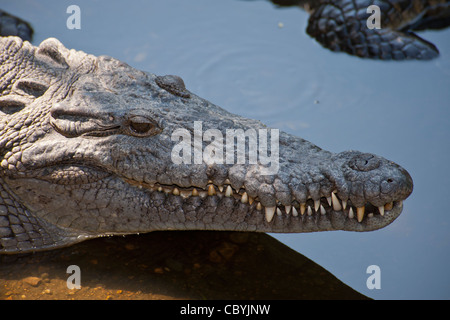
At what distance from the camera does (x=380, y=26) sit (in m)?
6.12

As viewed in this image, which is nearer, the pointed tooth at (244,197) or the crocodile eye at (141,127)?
the pointed tooth at (244,197)

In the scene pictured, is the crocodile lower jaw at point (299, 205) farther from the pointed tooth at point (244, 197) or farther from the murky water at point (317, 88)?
the murky water at point (317, 88)

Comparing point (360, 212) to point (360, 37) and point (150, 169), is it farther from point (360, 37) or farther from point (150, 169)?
point (360, 37)

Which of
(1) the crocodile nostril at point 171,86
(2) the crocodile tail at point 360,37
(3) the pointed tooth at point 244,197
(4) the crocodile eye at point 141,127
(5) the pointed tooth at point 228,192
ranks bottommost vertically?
(3) the pointed tooth at point 244,197

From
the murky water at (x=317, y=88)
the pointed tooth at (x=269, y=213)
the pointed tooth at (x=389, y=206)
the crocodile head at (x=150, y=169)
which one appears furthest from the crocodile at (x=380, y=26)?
the pointed tooth at (x=269, y=213)

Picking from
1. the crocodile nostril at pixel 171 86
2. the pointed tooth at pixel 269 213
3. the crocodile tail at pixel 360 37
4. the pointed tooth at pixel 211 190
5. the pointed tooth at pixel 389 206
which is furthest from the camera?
the crocodile tail at pixel 360 37

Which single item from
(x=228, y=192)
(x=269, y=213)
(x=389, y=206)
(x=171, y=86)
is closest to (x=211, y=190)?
(x=228, y=192)

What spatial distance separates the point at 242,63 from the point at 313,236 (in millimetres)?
2335

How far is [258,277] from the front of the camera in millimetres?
3689

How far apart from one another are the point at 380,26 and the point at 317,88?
4.42 feet

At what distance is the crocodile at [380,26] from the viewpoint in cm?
586

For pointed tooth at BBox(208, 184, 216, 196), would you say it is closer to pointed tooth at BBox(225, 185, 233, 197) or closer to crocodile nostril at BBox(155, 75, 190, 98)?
pointed tooth at BBox(225, 185, 233, 197)

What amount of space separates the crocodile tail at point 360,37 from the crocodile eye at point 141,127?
314cm
